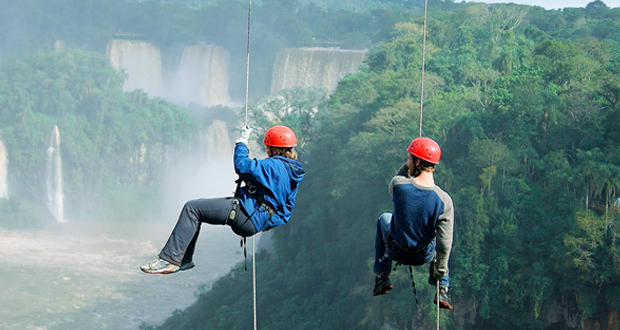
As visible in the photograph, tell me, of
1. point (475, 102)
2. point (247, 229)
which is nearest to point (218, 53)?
point (475, 102)

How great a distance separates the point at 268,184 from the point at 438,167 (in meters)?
24.3

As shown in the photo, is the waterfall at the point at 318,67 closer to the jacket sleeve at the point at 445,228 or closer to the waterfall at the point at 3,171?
the waterfall at the point at 3,171

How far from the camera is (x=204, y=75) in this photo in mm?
73125

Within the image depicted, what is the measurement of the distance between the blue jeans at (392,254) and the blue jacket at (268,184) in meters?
0.85

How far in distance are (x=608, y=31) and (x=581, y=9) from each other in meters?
10.8

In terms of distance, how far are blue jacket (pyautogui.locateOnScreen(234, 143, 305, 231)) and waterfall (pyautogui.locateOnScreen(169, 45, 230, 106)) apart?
65903mm

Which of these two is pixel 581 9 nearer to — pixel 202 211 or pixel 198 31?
pixel 198 31

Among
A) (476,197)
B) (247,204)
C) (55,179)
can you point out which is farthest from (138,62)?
(247,204)

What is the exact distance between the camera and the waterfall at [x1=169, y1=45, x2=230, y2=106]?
72188 mm

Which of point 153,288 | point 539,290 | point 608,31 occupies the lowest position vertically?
point 153,288

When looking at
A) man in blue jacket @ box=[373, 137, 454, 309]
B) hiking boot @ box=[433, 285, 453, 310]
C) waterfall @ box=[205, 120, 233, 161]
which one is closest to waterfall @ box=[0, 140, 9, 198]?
waterfall @ box=[205, 120, 233, 161]

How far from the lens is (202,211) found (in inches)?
261

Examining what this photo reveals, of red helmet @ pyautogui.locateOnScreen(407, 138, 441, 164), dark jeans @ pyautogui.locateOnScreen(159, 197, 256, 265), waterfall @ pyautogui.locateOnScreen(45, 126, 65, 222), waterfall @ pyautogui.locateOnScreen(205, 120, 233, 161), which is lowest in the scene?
waterfall @ pyautogui.locateOnScreen(45, 126, 65, 222)

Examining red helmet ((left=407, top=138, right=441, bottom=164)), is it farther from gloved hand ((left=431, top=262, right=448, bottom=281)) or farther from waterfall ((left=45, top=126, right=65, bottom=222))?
waterfall ((left=45, top=126, right=65, bottom=222))
